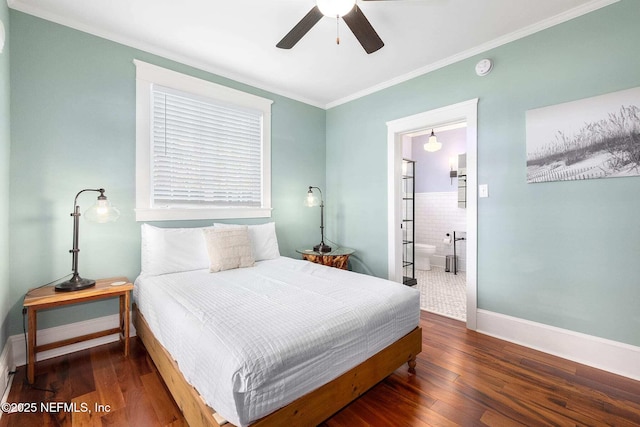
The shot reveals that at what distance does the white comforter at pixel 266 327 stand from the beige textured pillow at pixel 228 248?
0.21 m

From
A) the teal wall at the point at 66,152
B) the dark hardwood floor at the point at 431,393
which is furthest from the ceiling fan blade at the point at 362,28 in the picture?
the dark hardwood floor at the point at 431,393

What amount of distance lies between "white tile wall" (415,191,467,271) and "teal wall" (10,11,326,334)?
187 inches

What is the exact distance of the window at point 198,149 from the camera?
265 centimetres

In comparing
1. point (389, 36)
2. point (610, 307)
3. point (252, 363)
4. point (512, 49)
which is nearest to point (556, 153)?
point (512, 49)

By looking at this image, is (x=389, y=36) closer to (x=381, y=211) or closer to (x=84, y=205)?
(x=381, y=211)

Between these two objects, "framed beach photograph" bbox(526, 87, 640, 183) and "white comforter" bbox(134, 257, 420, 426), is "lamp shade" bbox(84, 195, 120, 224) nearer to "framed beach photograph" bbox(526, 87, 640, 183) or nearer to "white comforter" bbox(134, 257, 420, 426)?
"white comforter" bbox(134, 257, 420, 426)

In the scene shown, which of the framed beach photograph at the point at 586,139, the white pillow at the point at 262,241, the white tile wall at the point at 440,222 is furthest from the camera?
the white tile wall at the point at 440,222

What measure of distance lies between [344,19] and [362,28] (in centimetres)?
14

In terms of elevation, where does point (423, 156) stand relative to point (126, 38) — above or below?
below

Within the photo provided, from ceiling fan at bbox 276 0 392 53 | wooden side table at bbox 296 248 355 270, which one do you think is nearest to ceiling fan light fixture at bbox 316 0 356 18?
ceiling fan at bbox 276 0 392 53

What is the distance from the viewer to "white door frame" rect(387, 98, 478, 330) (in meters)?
2.71

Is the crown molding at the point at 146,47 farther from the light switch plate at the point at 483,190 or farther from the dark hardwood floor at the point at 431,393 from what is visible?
the dark hardwood floor at the point at 431,393

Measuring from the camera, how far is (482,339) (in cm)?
253

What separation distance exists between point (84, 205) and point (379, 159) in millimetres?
3033
